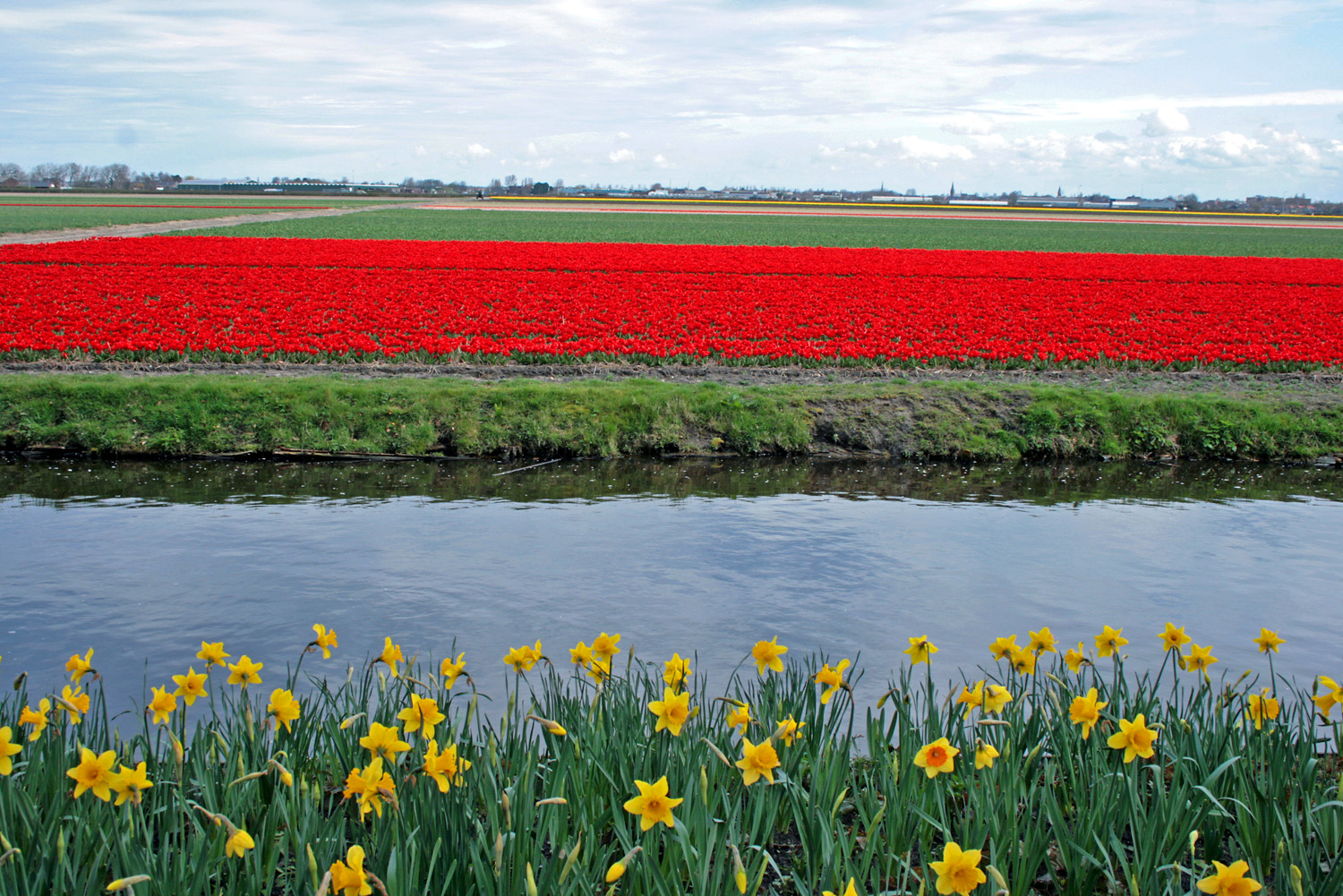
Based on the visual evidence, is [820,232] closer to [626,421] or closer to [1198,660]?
[626,421]

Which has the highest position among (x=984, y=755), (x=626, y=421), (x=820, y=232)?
(x=820, y=232)

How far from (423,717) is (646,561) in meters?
4.69

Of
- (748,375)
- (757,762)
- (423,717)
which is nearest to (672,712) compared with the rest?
(757,762)

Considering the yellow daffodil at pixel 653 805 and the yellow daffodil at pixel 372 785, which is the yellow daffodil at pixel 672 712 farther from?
the yellow daffodil at pixel 372 785

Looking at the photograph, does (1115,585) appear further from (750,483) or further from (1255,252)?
(1255,252)

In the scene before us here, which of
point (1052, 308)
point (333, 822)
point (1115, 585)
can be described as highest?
point (1052, 308)

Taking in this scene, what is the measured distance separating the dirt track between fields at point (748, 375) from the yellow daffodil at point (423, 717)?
36.8ft

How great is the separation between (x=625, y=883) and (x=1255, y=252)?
54.0 metres

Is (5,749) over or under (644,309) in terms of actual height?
under

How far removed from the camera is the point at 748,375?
15.2 m

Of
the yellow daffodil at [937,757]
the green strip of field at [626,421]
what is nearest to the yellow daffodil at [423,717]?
the yellow daffodil at [937,757]

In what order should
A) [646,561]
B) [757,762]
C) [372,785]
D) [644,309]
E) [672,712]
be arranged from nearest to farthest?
[372,785]
[757,762]
[672,712]
[646,561]
[644,309]

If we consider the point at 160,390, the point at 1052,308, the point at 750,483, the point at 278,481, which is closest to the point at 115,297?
the point at 160,390

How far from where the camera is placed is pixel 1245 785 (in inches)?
131
